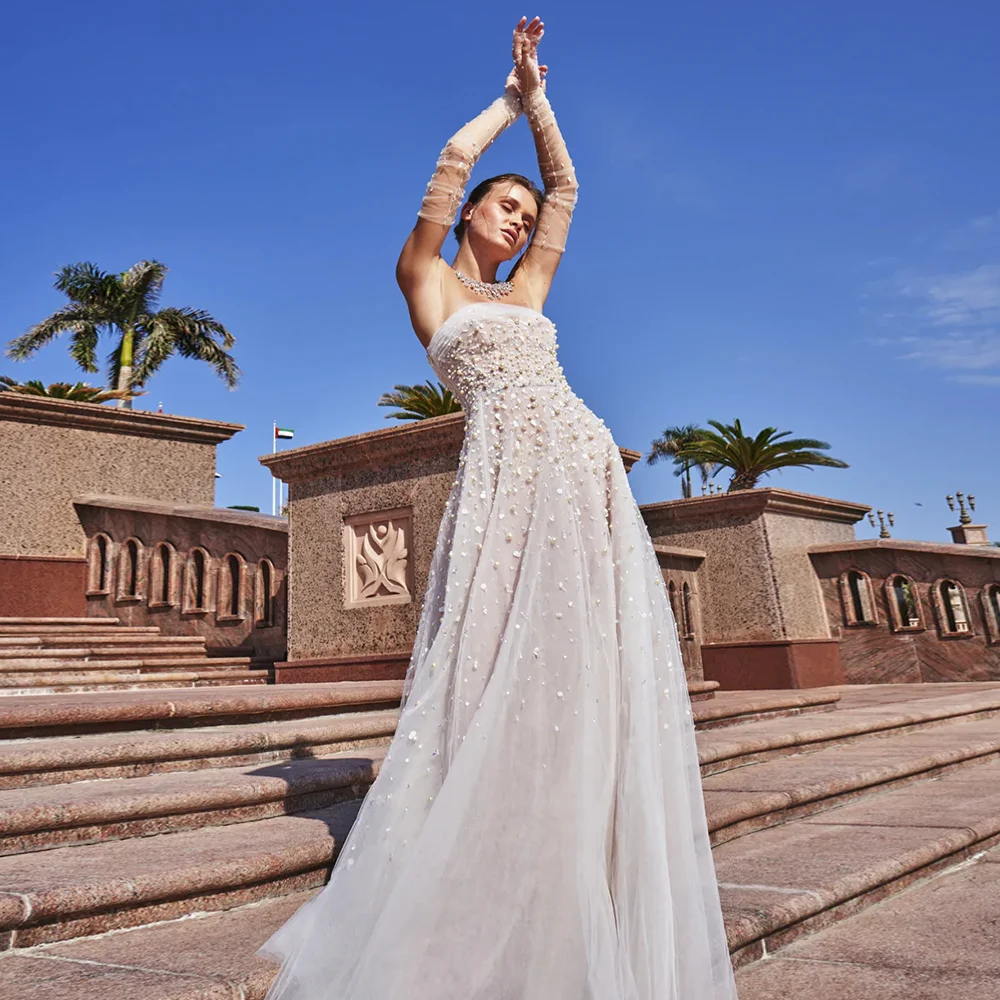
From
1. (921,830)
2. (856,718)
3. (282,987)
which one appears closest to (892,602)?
(856,718)

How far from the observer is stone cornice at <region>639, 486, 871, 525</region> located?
1098 cm

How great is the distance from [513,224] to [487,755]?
5.10 feet

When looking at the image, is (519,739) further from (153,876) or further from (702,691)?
(702,691)

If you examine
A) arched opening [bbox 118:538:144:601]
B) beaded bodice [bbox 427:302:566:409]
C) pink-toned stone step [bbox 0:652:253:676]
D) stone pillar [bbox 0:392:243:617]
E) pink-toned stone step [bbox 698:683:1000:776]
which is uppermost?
stone pillar [bbox 0:392:243:617]

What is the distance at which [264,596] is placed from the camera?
882 cm

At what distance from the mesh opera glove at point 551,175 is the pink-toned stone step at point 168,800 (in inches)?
84.6

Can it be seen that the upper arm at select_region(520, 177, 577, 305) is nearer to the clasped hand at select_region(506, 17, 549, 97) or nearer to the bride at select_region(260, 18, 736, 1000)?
the bride at select_region(260, 18, 736, 1000)

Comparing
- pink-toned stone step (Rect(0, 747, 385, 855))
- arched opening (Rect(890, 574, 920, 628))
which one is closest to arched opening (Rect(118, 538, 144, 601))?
pink-toned stone step (Rect(0, 747, 385, 855))

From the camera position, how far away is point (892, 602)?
435 inches

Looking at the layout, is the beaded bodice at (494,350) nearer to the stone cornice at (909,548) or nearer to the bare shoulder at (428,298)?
the bare shoulder at (428,298)

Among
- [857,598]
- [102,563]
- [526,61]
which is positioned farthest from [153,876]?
[857,598]

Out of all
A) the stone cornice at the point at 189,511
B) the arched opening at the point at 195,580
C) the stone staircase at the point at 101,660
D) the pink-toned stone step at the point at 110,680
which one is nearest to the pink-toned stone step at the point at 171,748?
the pink-toned stone step at the point at 110,680

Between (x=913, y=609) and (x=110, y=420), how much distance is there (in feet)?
37.0

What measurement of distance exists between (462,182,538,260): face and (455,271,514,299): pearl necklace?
0.13 meters
